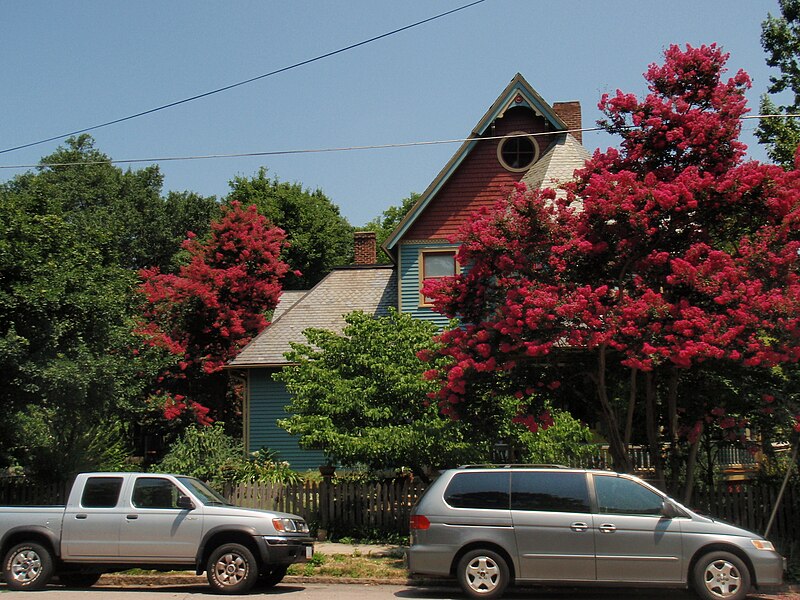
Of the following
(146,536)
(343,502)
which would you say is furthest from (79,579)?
(343,502)

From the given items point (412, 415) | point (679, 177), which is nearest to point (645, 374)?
point (679, 177)

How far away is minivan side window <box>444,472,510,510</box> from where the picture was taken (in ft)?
37.1

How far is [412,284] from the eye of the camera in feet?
77.3

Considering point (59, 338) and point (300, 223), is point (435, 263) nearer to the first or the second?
point (59, 338)

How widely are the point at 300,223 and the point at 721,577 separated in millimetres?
39001

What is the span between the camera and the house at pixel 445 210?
22.5 m

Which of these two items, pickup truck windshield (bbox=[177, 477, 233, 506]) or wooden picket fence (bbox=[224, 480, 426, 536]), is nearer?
pickup truck windshield (bbox=[177, 477, 233, 506])

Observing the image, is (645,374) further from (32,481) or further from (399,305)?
(32,481)

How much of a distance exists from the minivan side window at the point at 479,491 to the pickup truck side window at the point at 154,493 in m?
3.80

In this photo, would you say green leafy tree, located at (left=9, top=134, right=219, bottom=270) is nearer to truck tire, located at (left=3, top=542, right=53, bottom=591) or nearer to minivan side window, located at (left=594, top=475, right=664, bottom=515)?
truck tire, located at (left=3, top=542, right=53, bottom=591)

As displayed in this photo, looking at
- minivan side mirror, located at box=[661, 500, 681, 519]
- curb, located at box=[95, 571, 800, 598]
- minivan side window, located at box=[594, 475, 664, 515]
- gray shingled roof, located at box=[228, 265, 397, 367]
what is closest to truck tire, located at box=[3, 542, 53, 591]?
curb, located at box=[95, 571, 800, 598]

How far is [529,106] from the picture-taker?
74.4 feet

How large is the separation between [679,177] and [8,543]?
10.7 meters

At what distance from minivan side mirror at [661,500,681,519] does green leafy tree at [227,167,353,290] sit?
37.1 m
